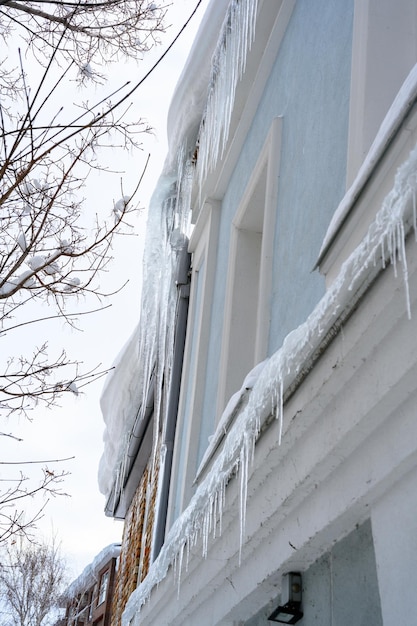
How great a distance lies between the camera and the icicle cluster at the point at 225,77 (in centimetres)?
477

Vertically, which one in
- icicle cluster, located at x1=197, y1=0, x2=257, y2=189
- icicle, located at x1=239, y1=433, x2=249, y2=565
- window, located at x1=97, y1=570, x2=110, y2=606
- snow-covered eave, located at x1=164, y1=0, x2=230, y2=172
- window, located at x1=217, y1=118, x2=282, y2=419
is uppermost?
window, located at x1=97, y1=570, x2=110, y2=606

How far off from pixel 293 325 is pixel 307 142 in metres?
0.82

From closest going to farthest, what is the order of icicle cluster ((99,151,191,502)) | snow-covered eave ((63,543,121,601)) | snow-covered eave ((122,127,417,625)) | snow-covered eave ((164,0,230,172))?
1. snow-covered eave ((122,127,417,625))
2. snow-covered eave ((164,0,230,172))
3. icicle cluster ((99,151,191,502))
4. snow-covered eave ((63,543,121,601))

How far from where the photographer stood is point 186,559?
3609 mm

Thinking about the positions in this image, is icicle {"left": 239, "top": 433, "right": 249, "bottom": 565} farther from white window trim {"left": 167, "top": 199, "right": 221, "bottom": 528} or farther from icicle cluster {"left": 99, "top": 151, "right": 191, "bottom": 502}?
icicle cluster {"left": 99, "top": 151, "right": 191, "bottom": 502}

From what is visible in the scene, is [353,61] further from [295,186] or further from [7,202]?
[7,202]

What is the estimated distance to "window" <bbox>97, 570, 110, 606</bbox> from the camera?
24014mm

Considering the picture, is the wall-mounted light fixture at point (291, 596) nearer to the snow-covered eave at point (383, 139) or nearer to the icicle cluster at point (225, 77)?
the snow-covered eave at point (383, 139)

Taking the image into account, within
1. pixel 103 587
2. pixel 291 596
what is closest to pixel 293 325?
pixel 291 596

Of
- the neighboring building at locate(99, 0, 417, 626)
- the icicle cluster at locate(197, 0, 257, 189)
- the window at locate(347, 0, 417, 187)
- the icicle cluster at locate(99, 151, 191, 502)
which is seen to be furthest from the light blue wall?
the icicle cluster at locate(99, 151, 191, 502)

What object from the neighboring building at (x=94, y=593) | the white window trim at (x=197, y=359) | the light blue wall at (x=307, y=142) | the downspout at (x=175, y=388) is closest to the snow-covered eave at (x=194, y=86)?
the white window trim at (x=197, y=359)

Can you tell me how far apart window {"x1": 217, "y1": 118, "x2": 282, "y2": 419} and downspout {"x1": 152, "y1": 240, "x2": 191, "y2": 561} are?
1.39 metres

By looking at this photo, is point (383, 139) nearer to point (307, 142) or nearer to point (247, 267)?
point (307, 142)

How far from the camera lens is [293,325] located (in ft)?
10.8
